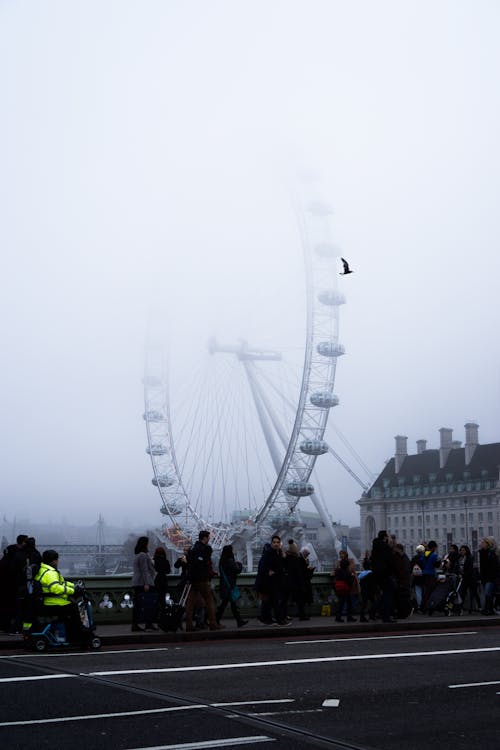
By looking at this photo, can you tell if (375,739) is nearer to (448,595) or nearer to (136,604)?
(136,604)

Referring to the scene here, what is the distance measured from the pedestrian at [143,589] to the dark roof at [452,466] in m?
155

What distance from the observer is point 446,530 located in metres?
189

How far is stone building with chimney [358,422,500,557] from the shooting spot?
176m

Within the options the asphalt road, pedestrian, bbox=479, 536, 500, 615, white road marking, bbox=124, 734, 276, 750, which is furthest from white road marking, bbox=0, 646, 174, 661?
pedestrian, bbox=479, 536, 500, 615

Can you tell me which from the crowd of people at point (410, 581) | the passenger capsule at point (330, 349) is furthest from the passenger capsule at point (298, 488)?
the crowd of people at point (410, 581)

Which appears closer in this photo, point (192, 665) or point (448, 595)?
point (192, 665)

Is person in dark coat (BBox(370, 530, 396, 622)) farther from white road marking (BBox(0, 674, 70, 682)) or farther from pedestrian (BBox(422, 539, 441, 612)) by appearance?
white road marking (BBox(0, 674, 70, 682))

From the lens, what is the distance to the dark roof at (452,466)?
177m

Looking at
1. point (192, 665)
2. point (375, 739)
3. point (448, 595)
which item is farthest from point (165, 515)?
point (375, 739)

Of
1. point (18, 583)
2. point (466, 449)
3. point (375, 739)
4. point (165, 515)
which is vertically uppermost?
point (466, 449)

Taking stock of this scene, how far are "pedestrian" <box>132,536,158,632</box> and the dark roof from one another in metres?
155

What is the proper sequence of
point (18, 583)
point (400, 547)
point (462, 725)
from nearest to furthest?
point (462, 725), point (18, 583), point (400, 547)

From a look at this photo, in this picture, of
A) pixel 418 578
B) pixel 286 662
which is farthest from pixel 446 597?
pixel 286 662

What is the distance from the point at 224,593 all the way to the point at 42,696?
423 inches
